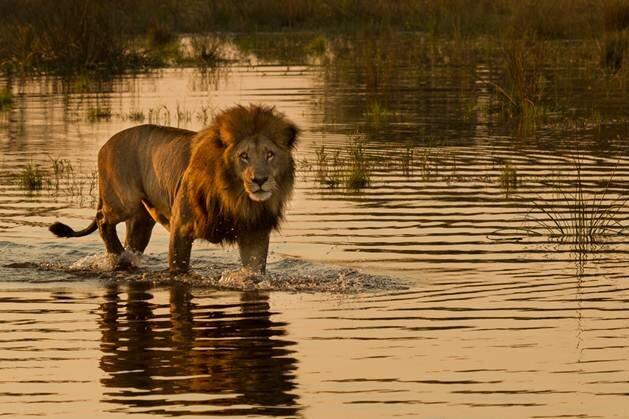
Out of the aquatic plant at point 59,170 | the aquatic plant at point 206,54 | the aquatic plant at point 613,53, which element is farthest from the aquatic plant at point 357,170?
the aquatic plant at point 206,54

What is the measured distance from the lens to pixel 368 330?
948 centimetres

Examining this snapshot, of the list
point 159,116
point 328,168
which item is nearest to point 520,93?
point 159,116

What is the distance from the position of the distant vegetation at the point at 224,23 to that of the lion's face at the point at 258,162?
699 inches

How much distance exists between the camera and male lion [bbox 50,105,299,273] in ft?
34.7

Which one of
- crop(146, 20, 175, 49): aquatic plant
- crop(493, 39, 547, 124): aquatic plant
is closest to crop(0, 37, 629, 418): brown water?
crop(493, 39, 547, 124): aquatic plant

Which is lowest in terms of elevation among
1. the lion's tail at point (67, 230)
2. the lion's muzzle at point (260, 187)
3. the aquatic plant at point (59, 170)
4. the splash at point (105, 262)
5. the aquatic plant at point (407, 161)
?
the splash at point (105, 262)

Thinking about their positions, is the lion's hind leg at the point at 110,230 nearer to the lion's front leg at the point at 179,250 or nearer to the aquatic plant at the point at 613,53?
the lion's front leg at the point at 179,250

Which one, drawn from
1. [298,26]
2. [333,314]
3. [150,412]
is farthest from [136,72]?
[150,412]

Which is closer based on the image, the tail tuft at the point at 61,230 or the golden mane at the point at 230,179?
the golden mane at the point at 230,179

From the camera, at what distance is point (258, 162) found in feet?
34.6

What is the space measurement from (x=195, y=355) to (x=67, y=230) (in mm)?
4231

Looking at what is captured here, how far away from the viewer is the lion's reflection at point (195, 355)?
305 inches

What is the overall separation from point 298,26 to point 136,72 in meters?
10.8

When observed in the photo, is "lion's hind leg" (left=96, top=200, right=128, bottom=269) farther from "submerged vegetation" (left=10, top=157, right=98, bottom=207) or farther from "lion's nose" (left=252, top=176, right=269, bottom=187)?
"submerged vegetation" (left=10, top=157, right=98, bottom=207)
